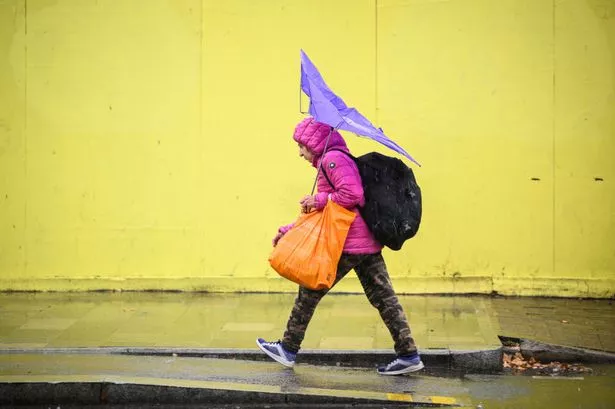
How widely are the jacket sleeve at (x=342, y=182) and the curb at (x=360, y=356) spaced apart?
1286 mm

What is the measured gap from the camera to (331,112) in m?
6.51

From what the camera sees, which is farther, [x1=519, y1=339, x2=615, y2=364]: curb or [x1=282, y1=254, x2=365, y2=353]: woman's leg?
[x1=519, y1=339, x2=615, y2=364]: curb

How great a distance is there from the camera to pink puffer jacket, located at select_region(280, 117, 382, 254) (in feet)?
21.8

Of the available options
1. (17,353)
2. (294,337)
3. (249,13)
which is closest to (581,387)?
(294,337)

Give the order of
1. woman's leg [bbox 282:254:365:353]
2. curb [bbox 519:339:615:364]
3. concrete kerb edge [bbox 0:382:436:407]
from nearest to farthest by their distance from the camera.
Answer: concrete kerb edge [bbox 0:382:436:407]
woman's leg [bbox 282:254:365:353]
curb [bbox 519:339:615:364]

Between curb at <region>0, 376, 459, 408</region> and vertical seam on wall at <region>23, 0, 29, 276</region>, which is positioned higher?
vertical seam on wall at <region>23, 0, 29, 276</region>

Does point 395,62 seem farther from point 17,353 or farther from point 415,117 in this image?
point 17,353

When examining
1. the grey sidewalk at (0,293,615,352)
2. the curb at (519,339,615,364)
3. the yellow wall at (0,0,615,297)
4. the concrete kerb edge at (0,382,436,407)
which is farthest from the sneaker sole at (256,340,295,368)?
the yellow wall at (0,0,615,297)

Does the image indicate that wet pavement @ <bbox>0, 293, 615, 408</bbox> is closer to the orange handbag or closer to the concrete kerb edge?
the concrete kerb edge

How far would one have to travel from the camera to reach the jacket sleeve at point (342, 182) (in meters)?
6.62

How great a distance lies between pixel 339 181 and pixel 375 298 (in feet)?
2.82

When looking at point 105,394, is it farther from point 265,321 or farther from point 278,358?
point 265,321

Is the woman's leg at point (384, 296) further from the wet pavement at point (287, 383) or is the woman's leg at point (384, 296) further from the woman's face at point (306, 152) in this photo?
the woman's face at point (306, 152)

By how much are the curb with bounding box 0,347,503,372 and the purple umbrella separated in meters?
1.59
